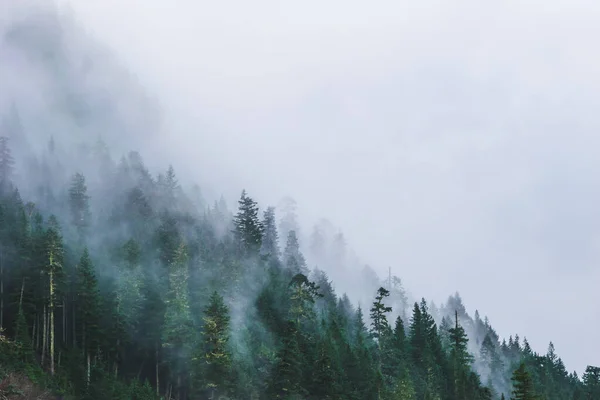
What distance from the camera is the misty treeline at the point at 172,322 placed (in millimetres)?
78625

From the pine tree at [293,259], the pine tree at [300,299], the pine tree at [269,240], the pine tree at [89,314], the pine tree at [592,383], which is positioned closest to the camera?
the pine tree at [89,314]

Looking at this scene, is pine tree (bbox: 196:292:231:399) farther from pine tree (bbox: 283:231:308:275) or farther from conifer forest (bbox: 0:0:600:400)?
pine tree (bbox: 283:231:308:275)

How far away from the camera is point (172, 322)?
3346 inches

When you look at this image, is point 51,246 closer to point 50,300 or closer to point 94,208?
point 50,300

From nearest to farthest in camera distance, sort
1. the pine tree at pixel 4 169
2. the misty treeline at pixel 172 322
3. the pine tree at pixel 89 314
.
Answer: the misty treeline at pixel 172 322
the pine tree at pixel 89 314
the pine tree at pixel 4 169

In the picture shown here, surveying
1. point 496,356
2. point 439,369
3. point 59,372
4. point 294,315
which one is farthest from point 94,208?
point 496,356

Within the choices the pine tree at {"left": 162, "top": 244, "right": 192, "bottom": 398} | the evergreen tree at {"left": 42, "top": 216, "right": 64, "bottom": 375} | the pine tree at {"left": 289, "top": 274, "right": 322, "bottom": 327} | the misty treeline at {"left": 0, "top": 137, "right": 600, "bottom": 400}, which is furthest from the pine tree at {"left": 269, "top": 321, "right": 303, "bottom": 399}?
the evergreen tree at {"left": 42, "top": 216, "right": 64, "bottom": 375}

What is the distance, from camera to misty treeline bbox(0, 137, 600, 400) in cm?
7862

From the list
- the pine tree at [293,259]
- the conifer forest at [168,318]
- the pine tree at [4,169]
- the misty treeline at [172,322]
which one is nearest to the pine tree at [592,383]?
the conifer forest at [168,318]

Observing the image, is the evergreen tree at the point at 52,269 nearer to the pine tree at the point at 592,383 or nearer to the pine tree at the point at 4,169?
the pine tree at the point at 4,169

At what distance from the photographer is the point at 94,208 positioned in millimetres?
136250

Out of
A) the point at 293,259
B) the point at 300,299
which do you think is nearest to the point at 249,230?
the point at 293,259

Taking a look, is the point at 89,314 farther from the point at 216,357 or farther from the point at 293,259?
the point at 293,259

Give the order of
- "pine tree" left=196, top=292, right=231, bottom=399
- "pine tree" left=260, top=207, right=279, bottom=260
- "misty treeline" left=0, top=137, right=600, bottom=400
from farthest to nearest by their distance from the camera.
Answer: "pine tree" left=260, top=207, right=279, bottom=260
"misty treeline" left=0, top=137, right=600, bottom=400
"pine tree" left=196, top=292, right=231, bottom=399
